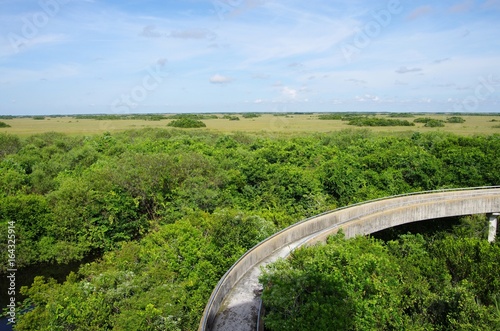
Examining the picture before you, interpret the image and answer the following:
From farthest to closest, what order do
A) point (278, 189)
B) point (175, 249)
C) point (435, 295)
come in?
point (278, 189)
point (175, 249)
point (435, 295)

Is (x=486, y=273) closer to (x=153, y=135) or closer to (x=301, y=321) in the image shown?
(x=301, y=321)

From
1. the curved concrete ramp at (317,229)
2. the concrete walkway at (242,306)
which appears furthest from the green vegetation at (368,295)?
the curved concrete ramp at (317,229)

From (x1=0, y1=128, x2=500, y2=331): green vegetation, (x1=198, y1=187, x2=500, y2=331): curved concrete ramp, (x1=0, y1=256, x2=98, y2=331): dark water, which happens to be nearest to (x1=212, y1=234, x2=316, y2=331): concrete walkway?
(x1=198, y1=187, x2=500, y2=331): curved concrete ramp

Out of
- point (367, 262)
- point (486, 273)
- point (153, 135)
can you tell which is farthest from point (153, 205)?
point (153, 135)

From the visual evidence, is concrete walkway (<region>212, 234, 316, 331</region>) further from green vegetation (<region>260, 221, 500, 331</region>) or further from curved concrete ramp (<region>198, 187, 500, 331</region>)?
green vegetation (<region>260, 221, 500, 331</region>)

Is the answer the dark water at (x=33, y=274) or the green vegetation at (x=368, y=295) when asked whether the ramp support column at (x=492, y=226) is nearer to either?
the green vegetation at (x=368, y=295)

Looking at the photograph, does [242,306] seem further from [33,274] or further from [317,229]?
[33,274]
